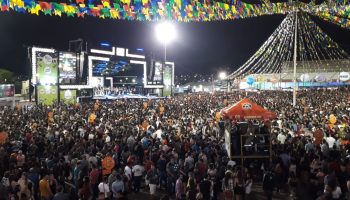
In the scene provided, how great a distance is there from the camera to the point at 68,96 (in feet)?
134

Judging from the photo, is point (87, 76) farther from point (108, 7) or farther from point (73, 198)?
point (73, 198)

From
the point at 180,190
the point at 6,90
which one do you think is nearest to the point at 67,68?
the point at 6,90

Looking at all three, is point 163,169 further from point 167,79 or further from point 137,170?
point 167,79

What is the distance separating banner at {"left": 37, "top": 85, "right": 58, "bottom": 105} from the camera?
119ft

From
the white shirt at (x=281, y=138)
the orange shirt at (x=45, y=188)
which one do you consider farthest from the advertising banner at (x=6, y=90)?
the orange shirt at (x=45, y=188)

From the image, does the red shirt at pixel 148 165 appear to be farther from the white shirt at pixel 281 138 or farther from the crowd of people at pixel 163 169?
the white shirt at pixel 281 138

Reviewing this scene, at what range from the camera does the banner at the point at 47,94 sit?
36.2 metres

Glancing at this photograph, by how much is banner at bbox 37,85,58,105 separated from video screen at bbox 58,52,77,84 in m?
2.80

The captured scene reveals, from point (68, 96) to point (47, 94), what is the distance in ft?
12.7

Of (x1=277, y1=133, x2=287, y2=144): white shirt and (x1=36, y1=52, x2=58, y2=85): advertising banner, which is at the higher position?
(x1=36, y1=52, x2=58, y2=85): advertising banner

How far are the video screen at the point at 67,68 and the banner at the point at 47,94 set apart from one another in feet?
9.19

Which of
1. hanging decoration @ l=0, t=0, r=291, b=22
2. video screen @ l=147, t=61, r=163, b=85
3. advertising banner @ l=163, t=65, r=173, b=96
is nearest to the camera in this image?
hanging decoration @ l=0, t=0, r=291, b=22

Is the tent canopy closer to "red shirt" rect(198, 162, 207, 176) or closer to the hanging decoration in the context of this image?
"red shirt" rect(198, 162, 207, 176)

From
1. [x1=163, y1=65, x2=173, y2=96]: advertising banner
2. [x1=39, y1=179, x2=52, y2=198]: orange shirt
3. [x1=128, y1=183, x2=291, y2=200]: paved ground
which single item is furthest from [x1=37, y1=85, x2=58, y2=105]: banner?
[x1=39, y1=179, x2=52, y2=198]: orange shirt
